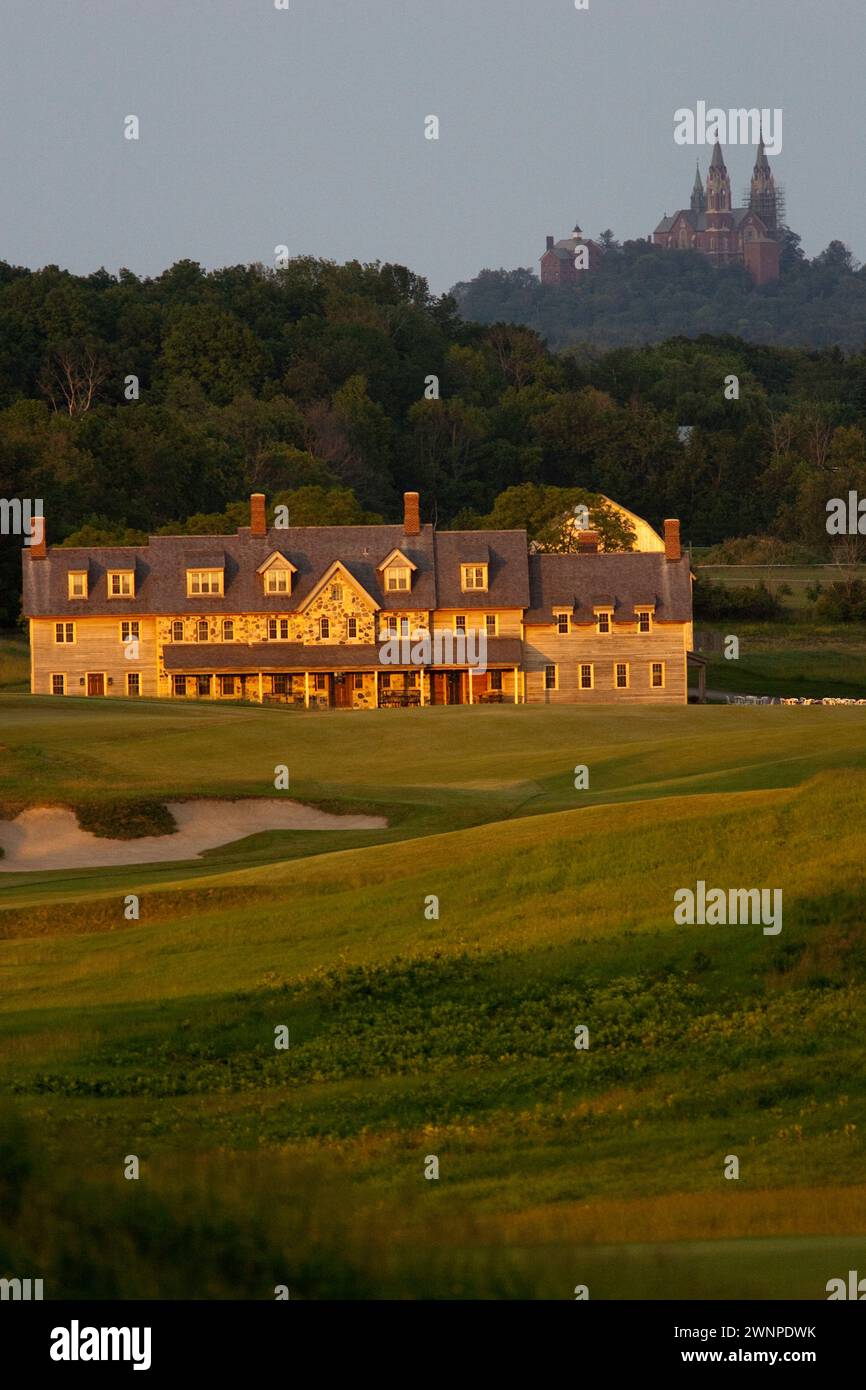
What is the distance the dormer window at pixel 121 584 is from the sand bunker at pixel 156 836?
4428 centimetres

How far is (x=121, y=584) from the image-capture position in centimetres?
8219

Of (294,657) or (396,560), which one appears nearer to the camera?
(294,657)

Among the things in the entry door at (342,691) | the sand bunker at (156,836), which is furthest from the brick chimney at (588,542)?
the sand bunker at (156,836)

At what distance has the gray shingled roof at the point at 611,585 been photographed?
81.4 metres

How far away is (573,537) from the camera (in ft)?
315

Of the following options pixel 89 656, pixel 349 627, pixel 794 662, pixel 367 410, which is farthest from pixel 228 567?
pixel 367 410

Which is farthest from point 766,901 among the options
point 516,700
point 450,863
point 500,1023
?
point 516,700

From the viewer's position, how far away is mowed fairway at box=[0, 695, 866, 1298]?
768 centimetres

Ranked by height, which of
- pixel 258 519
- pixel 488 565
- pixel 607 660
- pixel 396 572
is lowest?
pixel 607 660

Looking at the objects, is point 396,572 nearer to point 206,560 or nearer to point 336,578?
point 336,578

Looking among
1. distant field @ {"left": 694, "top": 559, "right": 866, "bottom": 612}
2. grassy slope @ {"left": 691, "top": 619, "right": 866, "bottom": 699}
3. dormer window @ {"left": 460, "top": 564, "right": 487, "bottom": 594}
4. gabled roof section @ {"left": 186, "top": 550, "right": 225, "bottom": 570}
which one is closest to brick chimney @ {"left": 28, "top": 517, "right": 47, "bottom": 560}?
gabled roof section @ {"left": 186, "top": 550, "right": 225, "bottom": 570}

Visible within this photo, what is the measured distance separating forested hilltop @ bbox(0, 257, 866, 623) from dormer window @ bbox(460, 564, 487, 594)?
45.6 m

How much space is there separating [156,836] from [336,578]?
44906 mm

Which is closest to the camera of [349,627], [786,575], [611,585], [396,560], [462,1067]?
[462,1067]
